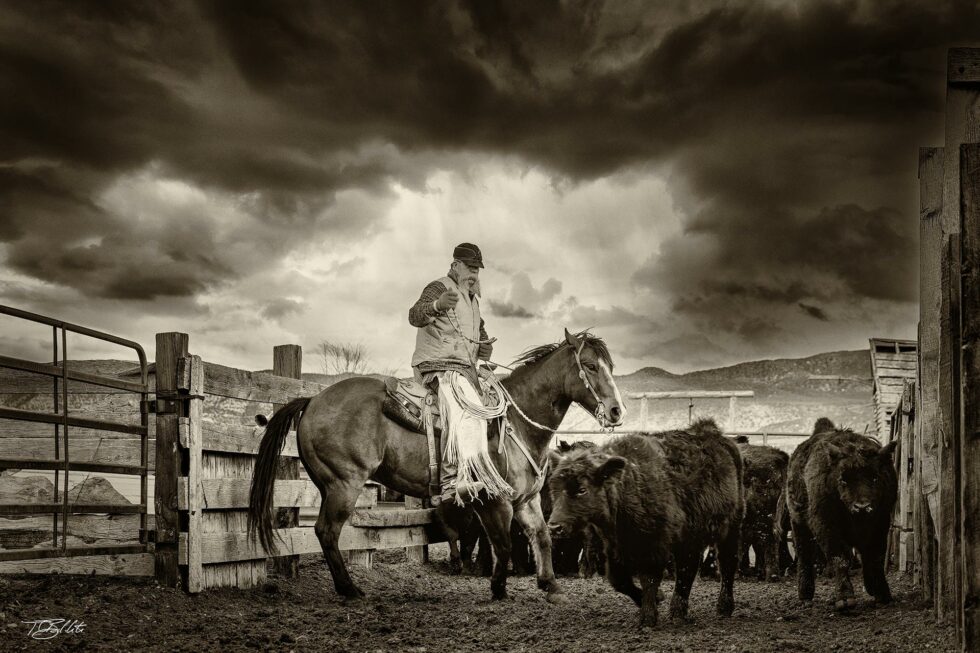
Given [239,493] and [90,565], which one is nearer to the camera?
[90,565]

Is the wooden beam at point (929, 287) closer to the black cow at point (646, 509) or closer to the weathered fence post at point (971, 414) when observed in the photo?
the black cow at point (646, 509)

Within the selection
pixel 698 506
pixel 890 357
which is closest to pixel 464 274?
pixel 698 506

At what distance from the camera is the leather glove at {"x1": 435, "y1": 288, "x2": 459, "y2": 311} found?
954 cm

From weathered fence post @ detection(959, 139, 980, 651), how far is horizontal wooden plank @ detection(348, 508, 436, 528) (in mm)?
7294

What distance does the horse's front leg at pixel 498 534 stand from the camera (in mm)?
9445

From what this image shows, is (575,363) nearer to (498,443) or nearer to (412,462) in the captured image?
(498,443)

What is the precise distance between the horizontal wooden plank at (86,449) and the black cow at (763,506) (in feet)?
25.3

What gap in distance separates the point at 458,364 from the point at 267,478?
231 cm

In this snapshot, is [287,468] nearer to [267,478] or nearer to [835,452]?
[267,478]

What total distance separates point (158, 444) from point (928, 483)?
648cm

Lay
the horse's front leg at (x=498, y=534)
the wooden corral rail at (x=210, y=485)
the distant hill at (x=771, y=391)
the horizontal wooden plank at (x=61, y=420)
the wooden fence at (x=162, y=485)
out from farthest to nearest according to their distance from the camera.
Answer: the distant hill at (x=771, y=391) → the horse's front leg at (x=498, y=534) → the wooden corral rail at (x=210, y=485) → the wooden fence at (x=162, y=485) → the horizontal wooden plank at (x=61, y=420)

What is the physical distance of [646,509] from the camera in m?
7.79

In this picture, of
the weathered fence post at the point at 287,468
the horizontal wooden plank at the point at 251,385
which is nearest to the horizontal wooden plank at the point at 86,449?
the horizontal wooden plank at the point at 251,385

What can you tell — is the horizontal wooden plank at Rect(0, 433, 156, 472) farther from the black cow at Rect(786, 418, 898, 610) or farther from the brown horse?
the black cow at Rect(786, 418, 898, 610)
